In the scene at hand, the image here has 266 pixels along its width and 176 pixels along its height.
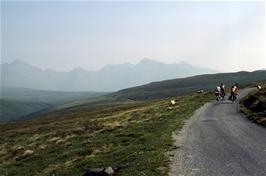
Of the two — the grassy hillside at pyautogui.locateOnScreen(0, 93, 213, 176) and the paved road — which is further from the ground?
the paved road

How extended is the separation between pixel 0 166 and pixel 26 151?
15.5 ft

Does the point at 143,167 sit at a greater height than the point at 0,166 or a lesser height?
greater

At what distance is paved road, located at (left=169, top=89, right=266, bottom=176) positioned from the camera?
69.4 feet

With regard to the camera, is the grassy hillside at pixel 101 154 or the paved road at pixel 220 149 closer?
the paved road at pixel 220 149

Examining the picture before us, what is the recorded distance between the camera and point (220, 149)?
26.9 metres

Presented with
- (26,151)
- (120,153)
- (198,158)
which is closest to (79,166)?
(120,153)

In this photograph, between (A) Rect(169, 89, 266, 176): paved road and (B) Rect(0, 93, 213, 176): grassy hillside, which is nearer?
(A) Rect(169, 89, 266, 176): paved road

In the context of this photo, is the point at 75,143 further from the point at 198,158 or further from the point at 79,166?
the point at 198,158

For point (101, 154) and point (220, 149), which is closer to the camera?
point (220, 149)

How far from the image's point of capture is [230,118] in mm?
44812

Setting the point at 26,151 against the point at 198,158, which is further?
the point at 26,151

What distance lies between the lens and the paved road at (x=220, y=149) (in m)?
21.2

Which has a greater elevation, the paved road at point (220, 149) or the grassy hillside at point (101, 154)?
the paved road at point (220, 149)

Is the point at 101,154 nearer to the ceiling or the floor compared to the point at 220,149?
nearer to the floor
